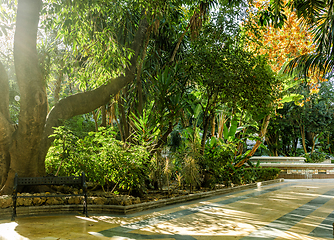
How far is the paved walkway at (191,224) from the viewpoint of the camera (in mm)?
4277

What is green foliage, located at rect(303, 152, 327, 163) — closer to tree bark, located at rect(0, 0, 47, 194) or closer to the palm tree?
the palm tree

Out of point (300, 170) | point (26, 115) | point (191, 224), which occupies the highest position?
point (26, 115)

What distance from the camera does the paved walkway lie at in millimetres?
4277

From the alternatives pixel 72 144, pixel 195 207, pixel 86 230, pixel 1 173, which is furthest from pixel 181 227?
pixel 1 173

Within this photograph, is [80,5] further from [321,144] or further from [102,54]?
[321,144]

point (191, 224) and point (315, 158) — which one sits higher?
point (315, 158)

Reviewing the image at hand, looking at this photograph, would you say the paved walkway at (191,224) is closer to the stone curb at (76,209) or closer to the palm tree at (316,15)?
the stone curb at (76,209)

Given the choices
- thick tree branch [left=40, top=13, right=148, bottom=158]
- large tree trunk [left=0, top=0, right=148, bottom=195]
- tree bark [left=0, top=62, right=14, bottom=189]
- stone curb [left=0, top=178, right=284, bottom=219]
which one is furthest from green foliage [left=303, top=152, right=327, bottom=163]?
tree bark [left=0, top=62, right=14, bottom=189]

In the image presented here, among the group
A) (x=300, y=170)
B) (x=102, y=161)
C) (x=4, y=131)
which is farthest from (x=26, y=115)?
(x=300, y=170)

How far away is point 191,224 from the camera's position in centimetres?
509

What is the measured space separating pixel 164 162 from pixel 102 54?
3.39 m

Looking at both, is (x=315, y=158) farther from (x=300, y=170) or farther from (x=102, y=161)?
(x=102, y=161)

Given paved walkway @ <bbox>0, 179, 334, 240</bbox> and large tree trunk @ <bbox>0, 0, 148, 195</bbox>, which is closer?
paved walkway @ <bbox>0, 179, 334, 240</bbox>

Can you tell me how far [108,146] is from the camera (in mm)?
6609
